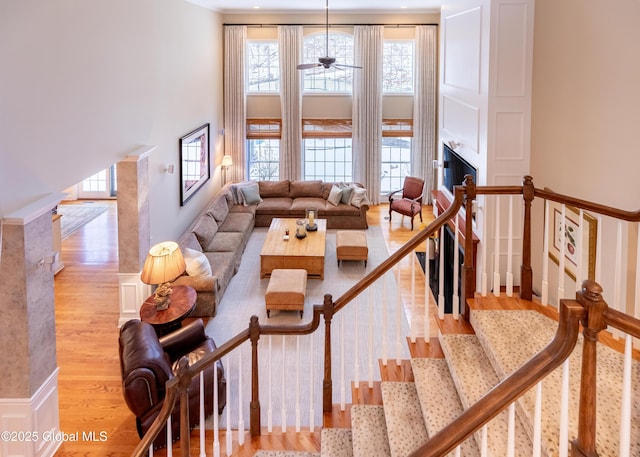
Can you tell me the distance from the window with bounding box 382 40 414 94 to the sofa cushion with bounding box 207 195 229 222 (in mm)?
4708

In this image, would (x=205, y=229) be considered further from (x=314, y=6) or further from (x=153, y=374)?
(x=314, y=6)

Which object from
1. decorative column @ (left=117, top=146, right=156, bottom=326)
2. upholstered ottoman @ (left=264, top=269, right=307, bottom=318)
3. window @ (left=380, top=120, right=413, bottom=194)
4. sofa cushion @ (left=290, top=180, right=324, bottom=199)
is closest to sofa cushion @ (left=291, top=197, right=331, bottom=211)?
sofa cushion @ (left=290, top=180, right=324, bottom=199)

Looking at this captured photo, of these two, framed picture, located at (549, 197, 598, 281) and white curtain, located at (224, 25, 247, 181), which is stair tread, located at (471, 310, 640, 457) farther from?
white curtain, located at (224, 25, 247, 181)

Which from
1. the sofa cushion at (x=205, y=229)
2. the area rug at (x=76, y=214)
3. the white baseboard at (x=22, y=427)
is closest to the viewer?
the white baseboard at (x=22, y=427)

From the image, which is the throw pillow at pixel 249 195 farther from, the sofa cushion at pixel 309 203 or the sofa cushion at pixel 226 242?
the sofa cushion at pixel 226 242

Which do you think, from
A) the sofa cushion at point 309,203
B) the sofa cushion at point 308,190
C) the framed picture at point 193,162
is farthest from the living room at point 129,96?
the sofa cushion at point 308,190

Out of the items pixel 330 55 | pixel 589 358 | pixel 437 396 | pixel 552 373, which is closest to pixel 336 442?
pixel 437 396

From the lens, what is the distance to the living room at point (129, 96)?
4301 mm

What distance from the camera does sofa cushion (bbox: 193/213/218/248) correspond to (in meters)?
9.45

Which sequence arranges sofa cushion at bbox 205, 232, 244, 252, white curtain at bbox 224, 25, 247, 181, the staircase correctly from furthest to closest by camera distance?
white curtain at bbox 224, 25, 247, 181 < sofa cushion at bbox 205, 232, 244, 252 < the staircase

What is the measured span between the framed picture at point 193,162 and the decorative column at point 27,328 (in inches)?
185

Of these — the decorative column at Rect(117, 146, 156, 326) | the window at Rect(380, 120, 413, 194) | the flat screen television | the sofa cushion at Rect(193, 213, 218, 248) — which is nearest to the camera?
the decorative column at Rect(117, 146, 156, 326)

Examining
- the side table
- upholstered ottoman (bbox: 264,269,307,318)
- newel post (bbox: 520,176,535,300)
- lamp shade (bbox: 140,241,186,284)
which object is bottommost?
upholstered ottoman (bbox: 264,269,307,318)

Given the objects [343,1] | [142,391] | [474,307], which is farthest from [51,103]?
[343,1]
